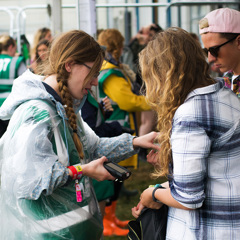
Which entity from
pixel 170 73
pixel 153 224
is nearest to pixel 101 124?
pixel 153 224

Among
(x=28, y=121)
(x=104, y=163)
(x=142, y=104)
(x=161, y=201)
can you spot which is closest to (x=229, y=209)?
(x=161, y=201)

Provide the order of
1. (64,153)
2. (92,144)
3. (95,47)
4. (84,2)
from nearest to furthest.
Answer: (64,153) → (95,47) → (92,144) → (84,2)

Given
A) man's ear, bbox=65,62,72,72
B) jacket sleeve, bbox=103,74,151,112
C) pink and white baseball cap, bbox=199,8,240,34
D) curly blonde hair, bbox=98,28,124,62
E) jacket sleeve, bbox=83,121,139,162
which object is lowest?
jacket sleeve, bbox=83,121,139,162

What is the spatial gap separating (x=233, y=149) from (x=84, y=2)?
5.03ft

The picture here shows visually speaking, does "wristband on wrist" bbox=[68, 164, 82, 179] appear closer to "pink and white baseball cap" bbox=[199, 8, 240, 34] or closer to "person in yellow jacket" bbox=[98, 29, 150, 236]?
"pink and white baseball cap" bbox=[199, 8, 240, 34]

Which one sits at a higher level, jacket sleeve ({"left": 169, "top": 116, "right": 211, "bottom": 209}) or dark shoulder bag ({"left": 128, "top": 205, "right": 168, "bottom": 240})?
jacket sleeve ({"left": 169, "top": 116, "right": 211, "bottom": 209})

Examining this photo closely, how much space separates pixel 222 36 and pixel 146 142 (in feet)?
2.25

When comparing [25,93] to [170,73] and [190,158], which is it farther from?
[190,158]

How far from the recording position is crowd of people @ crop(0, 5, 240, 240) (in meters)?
1.49

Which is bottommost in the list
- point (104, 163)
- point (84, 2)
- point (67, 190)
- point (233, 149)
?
point (67, 190)

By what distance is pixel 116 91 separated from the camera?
12.3 ft

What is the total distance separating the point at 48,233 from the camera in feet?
5.77

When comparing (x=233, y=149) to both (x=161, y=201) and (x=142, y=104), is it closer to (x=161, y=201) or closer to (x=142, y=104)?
(x=161, y=201)

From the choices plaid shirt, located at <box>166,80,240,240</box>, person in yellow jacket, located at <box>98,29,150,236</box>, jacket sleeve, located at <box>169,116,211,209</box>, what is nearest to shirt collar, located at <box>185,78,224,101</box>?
plaid shirt, located at <box>166,80,240,240</box>
